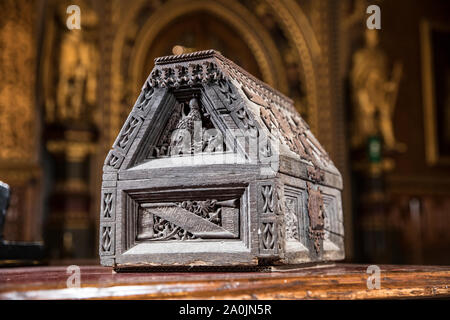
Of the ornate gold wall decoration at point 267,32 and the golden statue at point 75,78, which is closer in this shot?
the golden statue at point 75,78

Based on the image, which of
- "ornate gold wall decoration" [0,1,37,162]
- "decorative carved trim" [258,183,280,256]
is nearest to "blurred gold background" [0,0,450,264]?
"ornate gold wall decoration" [0,1,37,162]

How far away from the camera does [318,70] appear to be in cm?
665

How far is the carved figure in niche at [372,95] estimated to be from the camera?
6461mm

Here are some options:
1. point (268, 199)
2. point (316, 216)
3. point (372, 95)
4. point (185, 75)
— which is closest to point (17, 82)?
point (372, 95)

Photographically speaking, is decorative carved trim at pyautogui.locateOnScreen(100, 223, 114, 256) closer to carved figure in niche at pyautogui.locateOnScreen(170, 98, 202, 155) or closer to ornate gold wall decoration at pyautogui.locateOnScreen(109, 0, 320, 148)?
carved figure in niche at pyautogui.locateOnScreen(170, 98, 202, 155)

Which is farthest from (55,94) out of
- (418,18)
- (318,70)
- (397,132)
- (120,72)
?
(418,18)

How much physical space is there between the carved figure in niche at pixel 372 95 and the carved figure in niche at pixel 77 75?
2830mm

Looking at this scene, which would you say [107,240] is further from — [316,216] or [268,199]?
[316,216]

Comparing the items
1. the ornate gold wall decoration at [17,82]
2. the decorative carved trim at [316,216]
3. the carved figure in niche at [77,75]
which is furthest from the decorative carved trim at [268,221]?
the ornate gold wall decoration at [17,82]

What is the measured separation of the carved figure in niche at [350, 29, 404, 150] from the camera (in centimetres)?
646

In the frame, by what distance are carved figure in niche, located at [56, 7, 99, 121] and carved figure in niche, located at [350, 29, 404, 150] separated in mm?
2830

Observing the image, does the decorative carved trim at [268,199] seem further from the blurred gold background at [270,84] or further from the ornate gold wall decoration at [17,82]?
the ornate gold wall decoration at [17,82]

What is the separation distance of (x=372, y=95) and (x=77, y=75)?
3147 mm

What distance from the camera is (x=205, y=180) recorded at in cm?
161
